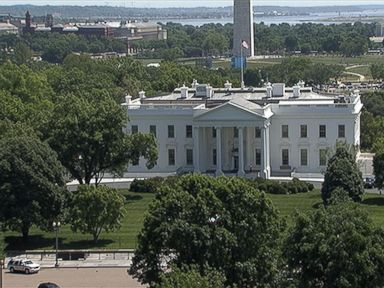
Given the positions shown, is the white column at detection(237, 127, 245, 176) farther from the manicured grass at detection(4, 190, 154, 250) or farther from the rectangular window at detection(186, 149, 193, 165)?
the manicured grass at detection(4, 190, 154, 250)

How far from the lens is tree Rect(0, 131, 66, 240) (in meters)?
62.6

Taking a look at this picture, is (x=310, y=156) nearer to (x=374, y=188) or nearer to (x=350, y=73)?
(x=374, y=188)

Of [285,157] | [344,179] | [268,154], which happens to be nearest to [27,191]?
[344,179]

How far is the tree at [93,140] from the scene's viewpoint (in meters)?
77.0

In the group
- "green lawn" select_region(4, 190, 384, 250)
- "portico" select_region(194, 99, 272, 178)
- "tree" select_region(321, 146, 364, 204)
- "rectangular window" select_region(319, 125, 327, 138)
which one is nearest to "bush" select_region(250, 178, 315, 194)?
"green lawn" select_region(4, 190, 384, 250)

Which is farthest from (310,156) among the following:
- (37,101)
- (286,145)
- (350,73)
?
(350,73)

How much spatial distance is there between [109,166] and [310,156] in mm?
18585

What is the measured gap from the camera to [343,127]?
89.2 meters

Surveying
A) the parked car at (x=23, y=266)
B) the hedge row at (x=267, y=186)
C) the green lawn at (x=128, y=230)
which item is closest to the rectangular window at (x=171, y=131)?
the hedge row at (x=267, y=186)

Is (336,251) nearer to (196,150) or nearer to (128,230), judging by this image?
(128,230)

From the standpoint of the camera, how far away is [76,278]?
56312mm

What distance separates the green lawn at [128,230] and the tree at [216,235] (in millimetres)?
11378

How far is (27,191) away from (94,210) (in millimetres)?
3718

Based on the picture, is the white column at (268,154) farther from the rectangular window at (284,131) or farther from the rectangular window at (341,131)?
the rectangular window at (341,131)
